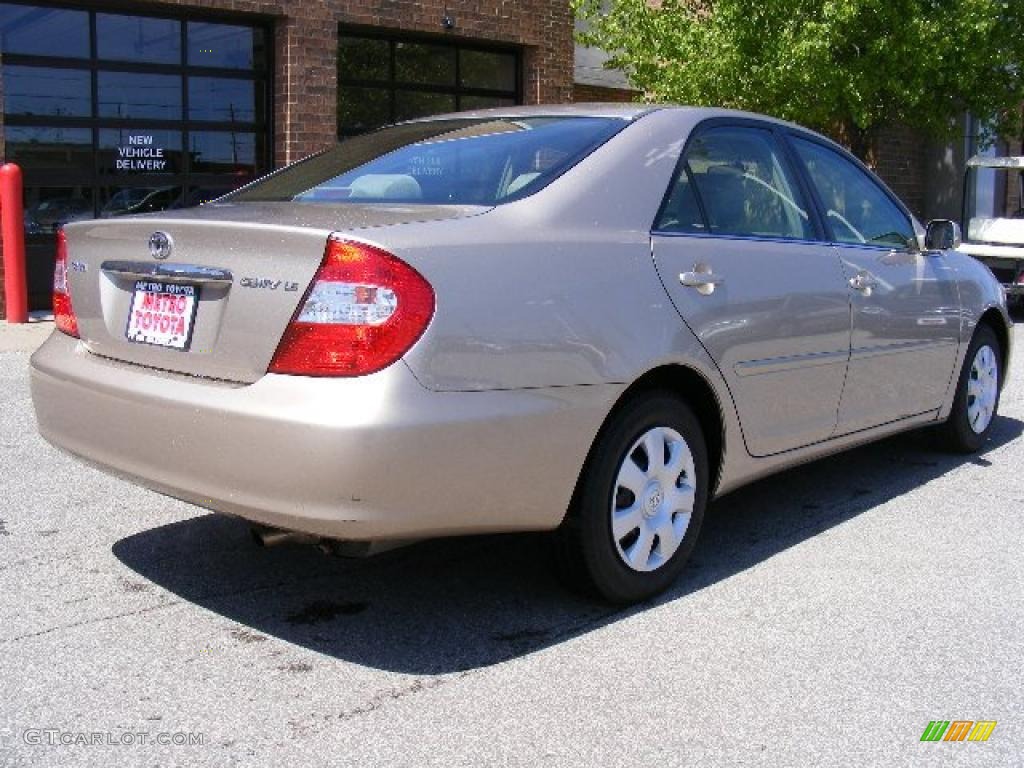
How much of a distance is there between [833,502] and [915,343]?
30.8 inches

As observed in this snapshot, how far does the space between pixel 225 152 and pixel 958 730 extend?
1084 centimetres

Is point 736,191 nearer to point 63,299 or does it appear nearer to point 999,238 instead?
point 63,299

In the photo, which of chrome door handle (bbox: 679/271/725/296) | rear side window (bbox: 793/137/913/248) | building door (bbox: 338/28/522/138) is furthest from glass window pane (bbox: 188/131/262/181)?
chrome door handle (bbox: 679/271/725/296)

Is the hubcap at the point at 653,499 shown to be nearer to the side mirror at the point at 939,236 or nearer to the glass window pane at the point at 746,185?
the glass window pane at the point at 746,185

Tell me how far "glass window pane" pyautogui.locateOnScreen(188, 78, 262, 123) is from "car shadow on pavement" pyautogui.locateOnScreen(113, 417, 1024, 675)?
8.48 m

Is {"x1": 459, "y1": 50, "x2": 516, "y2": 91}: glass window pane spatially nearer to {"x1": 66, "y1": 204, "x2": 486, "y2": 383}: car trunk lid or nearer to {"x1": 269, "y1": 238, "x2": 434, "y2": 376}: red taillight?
{"x1": 66, "y1": 204, "x2": 486, "y2": 383}: car trunk lid

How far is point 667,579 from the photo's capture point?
12.9ft

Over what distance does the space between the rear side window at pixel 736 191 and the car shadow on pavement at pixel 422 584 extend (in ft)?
3.94

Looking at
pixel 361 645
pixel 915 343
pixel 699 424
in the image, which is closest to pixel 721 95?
pixel 915 343

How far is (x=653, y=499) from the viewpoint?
3.82m

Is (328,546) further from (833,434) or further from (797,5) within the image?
(797,5)

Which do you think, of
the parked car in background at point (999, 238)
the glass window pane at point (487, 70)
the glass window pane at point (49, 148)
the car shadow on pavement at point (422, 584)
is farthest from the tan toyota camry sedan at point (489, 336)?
the glass window pane at point (487, 70)

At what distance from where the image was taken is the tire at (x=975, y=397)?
5.93m

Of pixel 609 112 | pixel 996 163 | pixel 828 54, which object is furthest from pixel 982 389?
pixel 996 163
